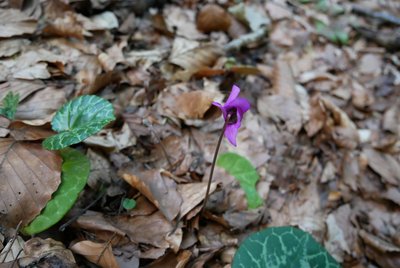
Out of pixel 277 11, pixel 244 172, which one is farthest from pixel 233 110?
pixel 277 11

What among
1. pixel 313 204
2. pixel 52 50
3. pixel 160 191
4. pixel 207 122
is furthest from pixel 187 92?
pixel 313 204

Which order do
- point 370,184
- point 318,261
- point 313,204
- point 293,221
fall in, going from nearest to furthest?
point 318,261 < point 293,221 < point 313,204 < point 370,184

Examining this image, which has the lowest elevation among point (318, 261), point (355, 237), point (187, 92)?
point (355, 237)

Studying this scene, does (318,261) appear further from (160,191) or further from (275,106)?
(275,106)

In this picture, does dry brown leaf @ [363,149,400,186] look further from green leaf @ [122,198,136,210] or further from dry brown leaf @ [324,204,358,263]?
green leaf @ [122,198,136,210]

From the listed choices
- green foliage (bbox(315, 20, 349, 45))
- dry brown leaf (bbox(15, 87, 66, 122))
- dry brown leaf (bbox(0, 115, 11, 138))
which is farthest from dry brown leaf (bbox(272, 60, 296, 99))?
dry brown leaf (bbox(0, 115, 11, 138))

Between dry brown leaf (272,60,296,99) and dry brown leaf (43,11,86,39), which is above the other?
dry brown leaf (43,11,86,39)

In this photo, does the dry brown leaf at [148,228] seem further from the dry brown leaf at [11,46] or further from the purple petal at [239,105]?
the dry brown leaf at [11,46]
